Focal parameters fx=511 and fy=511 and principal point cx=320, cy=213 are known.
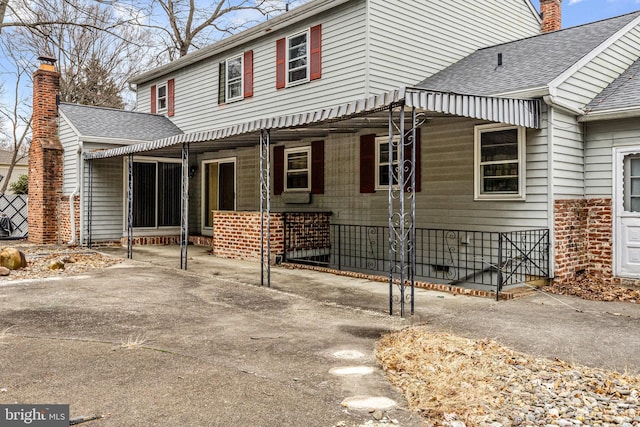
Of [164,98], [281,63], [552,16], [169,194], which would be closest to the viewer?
[281,63]

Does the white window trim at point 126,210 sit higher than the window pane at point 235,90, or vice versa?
the window pane at point 235,90

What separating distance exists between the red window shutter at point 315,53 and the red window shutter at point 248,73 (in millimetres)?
2405

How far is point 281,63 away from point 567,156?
7.29m

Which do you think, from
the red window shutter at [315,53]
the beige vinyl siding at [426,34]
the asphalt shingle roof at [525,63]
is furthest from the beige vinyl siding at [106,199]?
the asphalt shingle roof at [525,63]

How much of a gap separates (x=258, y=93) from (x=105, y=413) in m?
11.2

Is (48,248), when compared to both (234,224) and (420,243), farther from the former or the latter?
(420,243)

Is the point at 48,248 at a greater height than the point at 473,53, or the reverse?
the point at 473,53

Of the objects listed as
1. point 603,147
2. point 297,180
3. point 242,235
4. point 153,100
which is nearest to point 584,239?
point 603,147

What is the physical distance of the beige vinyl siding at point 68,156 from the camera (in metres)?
14.6

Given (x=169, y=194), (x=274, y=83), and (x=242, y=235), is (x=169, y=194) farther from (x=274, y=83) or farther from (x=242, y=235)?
(x=274, y=83)

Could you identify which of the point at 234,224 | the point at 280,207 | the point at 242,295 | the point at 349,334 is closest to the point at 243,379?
the point at 349,334

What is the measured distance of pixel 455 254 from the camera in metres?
10.1

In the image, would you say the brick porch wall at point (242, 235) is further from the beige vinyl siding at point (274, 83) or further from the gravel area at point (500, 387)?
the gravel area at point (500, 387)

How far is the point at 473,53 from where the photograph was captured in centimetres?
1317
